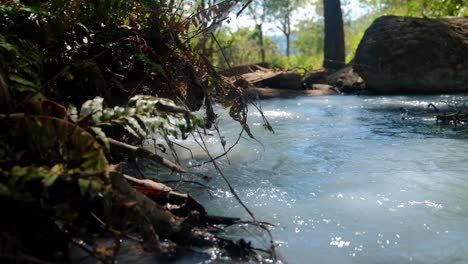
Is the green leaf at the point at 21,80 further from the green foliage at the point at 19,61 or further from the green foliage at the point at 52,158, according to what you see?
the green foliage at the point at 52,158

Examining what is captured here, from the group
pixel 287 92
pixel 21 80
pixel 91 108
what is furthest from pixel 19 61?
pixel 287 92

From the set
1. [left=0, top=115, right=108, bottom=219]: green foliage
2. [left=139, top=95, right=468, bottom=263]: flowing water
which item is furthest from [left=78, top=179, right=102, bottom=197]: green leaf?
[left=139, top=95, right=468, bottom=263]: flowing water

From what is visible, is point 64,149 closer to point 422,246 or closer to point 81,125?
point 81,125

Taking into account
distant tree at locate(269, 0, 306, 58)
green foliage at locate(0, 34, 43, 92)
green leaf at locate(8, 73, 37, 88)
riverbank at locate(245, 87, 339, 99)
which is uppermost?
distant tree at locate(269, 0, 306, 58)

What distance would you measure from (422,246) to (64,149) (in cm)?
164

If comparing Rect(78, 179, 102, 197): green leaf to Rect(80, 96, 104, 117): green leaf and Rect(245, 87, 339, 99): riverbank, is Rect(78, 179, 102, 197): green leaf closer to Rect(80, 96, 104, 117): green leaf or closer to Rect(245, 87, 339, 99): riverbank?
Rect(80, 96, 104, 117): green leaf

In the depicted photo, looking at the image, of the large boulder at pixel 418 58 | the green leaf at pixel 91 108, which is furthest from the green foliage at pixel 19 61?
the large boulder at pixel 418 58

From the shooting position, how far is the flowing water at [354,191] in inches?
86.4

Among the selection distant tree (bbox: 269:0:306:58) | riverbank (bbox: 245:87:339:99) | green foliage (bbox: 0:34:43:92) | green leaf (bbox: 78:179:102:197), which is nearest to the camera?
green leaf (bbox: 78:179:102:197)

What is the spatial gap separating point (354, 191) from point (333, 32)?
14535 millimetres

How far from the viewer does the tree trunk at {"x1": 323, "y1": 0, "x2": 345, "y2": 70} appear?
1672 centimetres

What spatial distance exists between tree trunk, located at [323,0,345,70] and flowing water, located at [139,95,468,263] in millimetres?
11146

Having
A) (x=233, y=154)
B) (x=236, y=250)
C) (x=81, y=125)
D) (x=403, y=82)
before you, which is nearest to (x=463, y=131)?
(x=233, y=154)

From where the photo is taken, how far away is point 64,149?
172 centimetres
